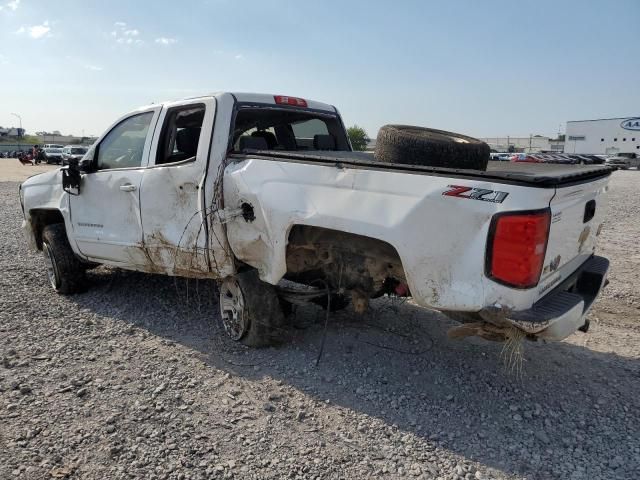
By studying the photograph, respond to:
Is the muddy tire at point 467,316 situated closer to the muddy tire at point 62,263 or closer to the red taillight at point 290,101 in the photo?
the red taillight at point 290,101

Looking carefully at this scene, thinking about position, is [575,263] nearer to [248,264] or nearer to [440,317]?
[440,317]

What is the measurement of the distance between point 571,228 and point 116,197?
3835 millimetres

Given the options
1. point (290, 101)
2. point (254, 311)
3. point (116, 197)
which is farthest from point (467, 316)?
point (116, 197)

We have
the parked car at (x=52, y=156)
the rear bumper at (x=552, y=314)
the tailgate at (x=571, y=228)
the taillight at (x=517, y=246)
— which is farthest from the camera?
the parked car at (x=52, y=156)

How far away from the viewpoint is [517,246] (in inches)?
103

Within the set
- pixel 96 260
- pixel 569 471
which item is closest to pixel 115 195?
pixel 96 260

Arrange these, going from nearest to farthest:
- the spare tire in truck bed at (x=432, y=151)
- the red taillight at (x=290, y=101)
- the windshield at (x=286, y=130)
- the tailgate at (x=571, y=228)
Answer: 1. the tailgate at (x=571, y=228)
2. the spare tire in truck bed at (x=432, y=151)
3. the windshield at (x=286, y=130)
4. the red taillight at (x=290, y=101)

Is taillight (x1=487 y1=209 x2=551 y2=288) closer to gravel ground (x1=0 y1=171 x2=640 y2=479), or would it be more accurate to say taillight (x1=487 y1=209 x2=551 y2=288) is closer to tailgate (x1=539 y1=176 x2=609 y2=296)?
tailgate (x1=539 y1=176 x2=609 y2=296)

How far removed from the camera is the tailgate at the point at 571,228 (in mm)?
2873

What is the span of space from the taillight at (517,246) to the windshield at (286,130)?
2.13 m

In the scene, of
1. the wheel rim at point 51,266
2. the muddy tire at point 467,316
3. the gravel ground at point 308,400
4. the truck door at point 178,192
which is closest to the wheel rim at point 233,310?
the gravel ground at point 308,400

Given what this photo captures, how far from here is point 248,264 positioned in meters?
3.94

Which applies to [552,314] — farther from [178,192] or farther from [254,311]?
[178,192]

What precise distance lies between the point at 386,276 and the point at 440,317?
69.0 inches
